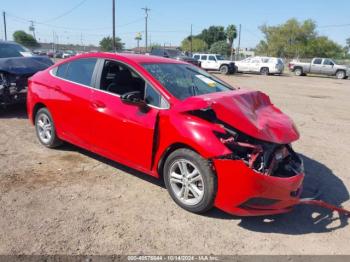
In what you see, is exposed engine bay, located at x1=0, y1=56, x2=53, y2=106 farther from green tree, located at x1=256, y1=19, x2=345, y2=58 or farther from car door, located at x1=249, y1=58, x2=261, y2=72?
green tree, located at x1=256, y1=19, x2=345, y2=58

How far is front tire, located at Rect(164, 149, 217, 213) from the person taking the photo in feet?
11.6

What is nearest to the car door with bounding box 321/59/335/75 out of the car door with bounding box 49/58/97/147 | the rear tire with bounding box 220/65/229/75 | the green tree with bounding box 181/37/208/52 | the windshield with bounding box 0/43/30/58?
the rear tire with bounding box 220/65/229/75

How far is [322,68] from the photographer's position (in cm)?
3306

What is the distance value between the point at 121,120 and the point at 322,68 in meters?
32.9

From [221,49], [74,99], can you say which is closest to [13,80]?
[74,99]

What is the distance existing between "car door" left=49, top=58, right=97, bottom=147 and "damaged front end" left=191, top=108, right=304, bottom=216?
185 centimetres

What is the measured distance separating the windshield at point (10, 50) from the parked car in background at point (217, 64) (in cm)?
2275

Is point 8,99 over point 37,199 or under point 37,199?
over

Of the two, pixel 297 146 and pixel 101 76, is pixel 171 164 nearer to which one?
pixel 101 76

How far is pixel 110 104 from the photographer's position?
440 centimetres

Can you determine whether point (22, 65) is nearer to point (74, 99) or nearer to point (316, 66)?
point (74, 99)

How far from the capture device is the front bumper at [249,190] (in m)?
3.35

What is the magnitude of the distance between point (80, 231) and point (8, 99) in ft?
17.3

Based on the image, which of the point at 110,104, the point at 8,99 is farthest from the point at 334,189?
the point at 8,99
